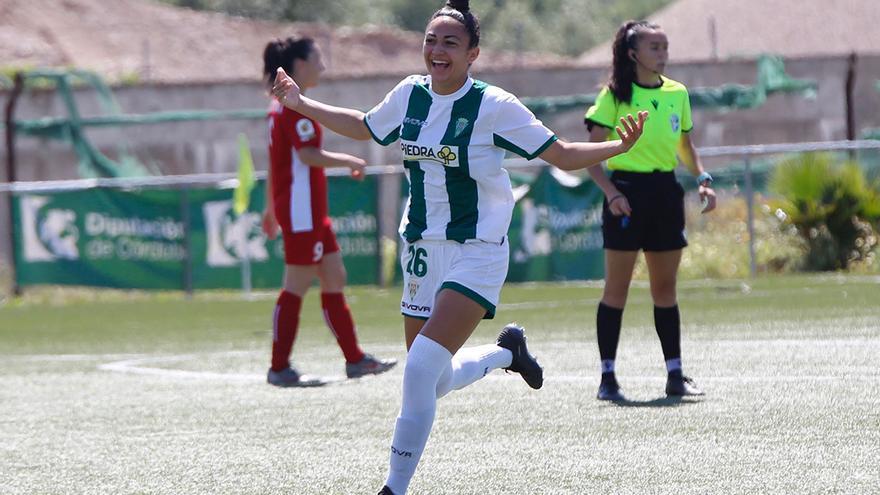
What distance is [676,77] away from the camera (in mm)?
30406

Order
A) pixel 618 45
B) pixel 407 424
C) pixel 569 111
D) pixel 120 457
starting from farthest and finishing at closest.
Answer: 1. pixel 569 111
2. pixel 618 45
3. pixel 120 457
4. pixel 407 424

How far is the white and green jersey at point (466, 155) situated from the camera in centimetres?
606

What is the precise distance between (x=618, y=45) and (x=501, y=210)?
2.61 m

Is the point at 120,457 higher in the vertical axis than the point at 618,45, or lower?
lower

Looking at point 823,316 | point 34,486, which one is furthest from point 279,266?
point 34,486

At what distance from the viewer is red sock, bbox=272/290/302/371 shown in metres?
9.83

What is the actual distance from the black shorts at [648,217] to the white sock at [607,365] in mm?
606

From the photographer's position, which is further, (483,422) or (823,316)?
(823,316)

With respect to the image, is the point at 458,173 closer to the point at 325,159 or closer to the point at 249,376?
the point at 325,159

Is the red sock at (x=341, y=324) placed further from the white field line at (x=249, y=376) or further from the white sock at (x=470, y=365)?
the white sock at (x=470, y=365)

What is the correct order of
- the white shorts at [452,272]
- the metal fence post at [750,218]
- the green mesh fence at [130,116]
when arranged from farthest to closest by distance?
the green mesh fence at [130,116], the metal fence post at [750,218], the white shorts at [452,272]

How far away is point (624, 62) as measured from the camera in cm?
841

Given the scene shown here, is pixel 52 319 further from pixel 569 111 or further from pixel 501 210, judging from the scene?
pixel 569 111

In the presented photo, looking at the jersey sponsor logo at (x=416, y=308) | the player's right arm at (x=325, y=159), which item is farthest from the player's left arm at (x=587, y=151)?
the player's right arm at (x=325, y=159)
